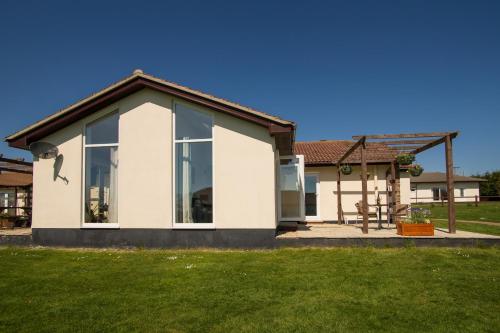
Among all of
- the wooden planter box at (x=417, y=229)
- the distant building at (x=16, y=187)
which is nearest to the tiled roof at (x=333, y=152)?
the wooden planter box at (x=417, y=229)

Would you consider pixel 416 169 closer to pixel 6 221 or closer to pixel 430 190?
pixel 6 221

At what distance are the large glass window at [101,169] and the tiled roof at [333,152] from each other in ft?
27.3

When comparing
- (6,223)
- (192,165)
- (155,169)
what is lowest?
(6,223)

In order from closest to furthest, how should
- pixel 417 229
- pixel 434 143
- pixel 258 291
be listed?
pixel 258 291 → pixel 417 229 → pixel 434 143

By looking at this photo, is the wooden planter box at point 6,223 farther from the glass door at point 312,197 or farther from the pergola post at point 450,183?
the pergola post at point 450,183

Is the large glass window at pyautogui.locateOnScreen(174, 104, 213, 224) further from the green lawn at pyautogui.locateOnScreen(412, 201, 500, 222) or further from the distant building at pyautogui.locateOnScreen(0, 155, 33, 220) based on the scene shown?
the green lawn at pyautogui.locateOnScreen(412, 201, 500, 222)

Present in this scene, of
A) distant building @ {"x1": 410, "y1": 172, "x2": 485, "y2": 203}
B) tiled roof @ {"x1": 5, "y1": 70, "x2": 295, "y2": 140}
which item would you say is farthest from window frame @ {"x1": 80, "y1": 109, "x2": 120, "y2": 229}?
distant building @ {"x1": 410, "y1": 172, "x2": 485, "y2": 203}

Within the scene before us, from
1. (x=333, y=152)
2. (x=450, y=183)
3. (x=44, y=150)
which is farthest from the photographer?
(x=333, y=152)

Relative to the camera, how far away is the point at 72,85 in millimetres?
14227

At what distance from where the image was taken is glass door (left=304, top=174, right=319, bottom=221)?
14930 millimetres

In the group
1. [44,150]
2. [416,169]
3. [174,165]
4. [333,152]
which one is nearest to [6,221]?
[44,150]

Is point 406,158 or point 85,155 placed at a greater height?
point 85,155

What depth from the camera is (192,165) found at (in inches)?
369

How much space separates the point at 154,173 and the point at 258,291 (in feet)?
17.1
